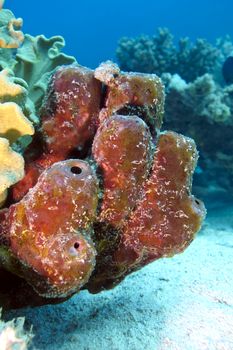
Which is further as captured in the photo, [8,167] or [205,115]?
[205,115]

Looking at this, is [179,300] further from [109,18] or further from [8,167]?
[109,18]

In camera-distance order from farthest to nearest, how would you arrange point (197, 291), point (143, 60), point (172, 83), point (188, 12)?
point (188, 12)
point (143, 60)
point (172, 83)
point (197, 291)

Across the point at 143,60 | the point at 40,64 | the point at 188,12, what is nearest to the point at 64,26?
the point at 188,12

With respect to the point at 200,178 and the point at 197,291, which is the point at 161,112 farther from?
the point at 200,178

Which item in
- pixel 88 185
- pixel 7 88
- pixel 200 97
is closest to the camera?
pixel 88 185

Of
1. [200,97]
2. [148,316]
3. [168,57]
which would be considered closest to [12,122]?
[148,316]
